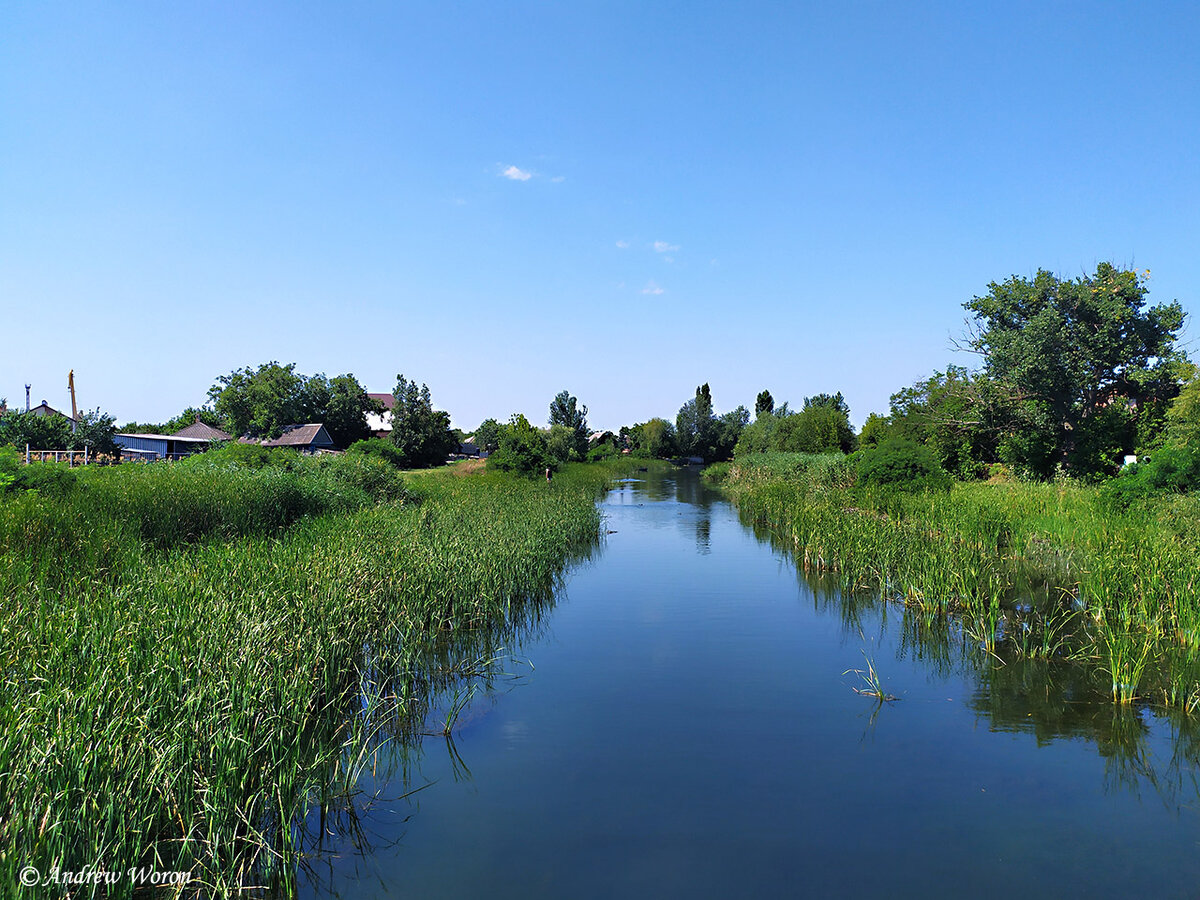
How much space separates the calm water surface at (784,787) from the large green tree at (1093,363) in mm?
19567

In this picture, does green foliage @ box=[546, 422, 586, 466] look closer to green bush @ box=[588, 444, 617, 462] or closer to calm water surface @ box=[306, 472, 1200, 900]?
green bush @ box=[588, 444, 617, 462]

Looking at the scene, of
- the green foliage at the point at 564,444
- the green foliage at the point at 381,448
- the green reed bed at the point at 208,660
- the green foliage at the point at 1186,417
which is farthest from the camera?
the green foliage at the point at 564,444

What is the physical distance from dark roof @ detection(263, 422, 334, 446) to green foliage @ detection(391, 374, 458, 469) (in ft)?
27.0

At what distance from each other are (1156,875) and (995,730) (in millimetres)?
2066

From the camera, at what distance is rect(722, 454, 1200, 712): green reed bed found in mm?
7648

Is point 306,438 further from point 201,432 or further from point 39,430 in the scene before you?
point 39,430

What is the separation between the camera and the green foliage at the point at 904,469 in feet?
62.8

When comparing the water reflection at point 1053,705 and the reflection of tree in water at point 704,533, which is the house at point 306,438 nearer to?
the reflection of tree in water at point 704,533

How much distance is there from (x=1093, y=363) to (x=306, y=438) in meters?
52.6

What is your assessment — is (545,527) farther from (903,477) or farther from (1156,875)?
(1156,875)

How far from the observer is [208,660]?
5070mm

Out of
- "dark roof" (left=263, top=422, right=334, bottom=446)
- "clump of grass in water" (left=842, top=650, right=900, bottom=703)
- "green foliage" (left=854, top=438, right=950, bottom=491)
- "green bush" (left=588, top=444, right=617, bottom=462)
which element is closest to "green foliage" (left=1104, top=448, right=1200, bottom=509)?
"green foliage" (left=854, top=438, right=950, bottom=491)

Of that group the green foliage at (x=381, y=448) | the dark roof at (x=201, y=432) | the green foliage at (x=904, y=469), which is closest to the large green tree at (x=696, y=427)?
the green foliage at (x=381, y=448)

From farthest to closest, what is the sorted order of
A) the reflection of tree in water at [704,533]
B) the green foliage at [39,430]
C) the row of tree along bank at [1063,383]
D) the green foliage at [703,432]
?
the green foliage at [703,432] < the green foliage at [39,430] < the row of tree along bank at [1063,383] < the reflection of tree in water at [704,533]
